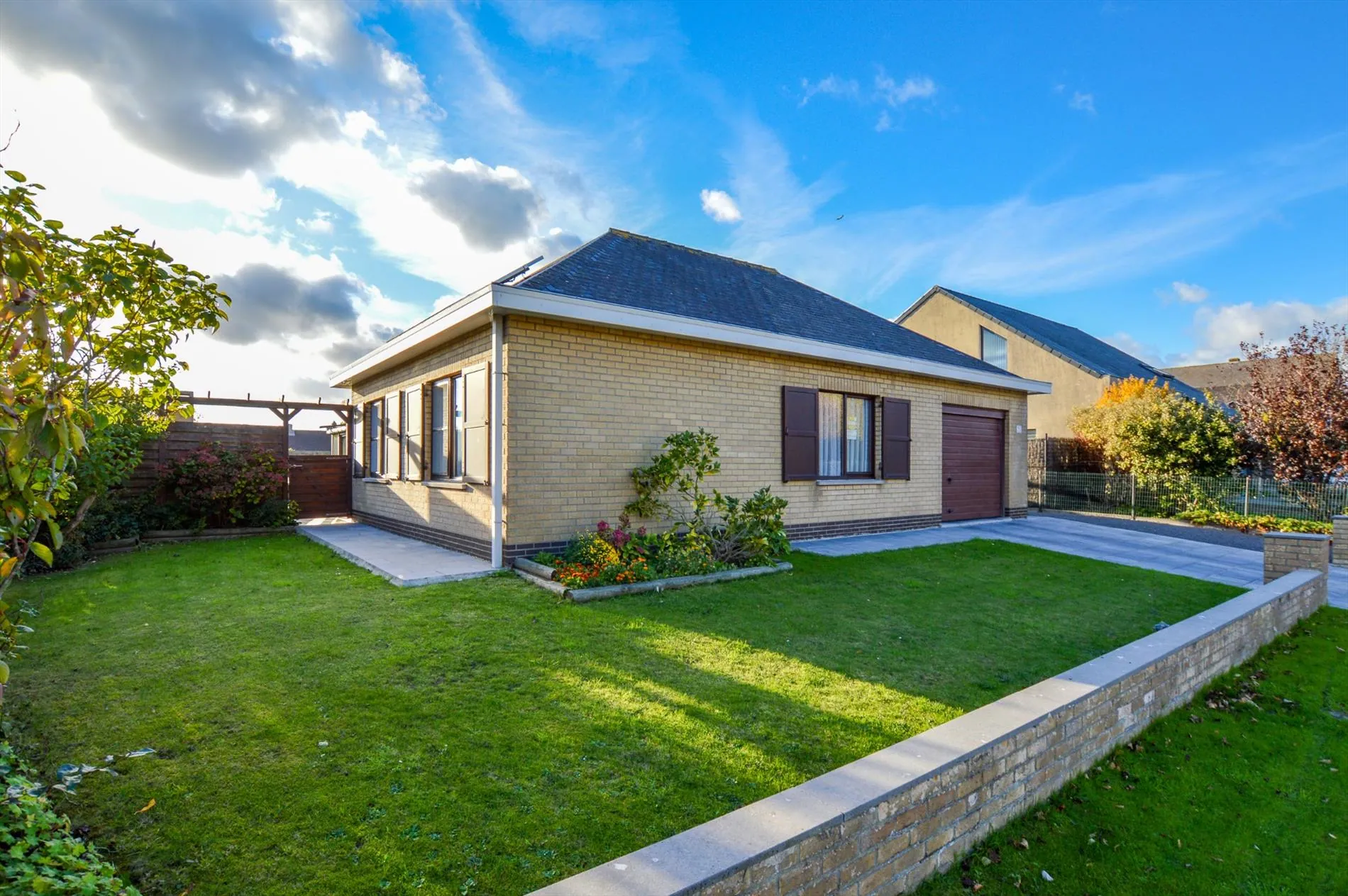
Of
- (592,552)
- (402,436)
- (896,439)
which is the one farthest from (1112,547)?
(402,436)

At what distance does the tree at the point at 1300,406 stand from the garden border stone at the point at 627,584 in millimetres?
13767

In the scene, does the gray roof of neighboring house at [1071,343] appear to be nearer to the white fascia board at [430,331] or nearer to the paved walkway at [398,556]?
the white fascia board at [430,331]

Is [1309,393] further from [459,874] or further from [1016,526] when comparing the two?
[459,874]

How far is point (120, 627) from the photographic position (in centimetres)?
476

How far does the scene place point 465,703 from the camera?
11.4 feet

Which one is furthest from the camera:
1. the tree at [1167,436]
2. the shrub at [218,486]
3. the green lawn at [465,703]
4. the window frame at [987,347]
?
the window frame at [987,347]

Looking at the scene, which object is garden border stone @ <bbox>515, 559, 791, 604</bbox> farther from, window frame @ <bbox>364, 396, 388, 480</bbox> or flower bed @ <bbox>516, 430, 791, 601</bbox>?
window frame @ <bbox>364, 396, 388, 480</bbox>

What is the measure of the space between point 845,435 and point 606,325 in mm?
4992

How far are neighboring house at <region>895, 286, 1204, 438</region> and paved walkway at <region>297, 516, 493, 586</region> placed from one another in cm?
1887

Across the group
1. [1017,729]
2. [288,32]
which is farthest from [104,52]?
[1017,729]

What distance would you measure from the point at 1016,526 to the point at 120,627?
13392 millimetres

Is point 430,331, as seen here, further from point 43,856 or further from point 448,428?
point 43,856

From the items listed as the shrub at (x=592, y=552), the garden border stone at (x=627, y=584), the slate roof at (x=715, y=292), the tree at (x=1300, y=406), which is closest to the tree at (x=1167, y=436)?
the tree at (x=1300, y=406)

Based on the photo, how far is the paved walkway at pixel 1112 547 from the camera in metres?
8.30
